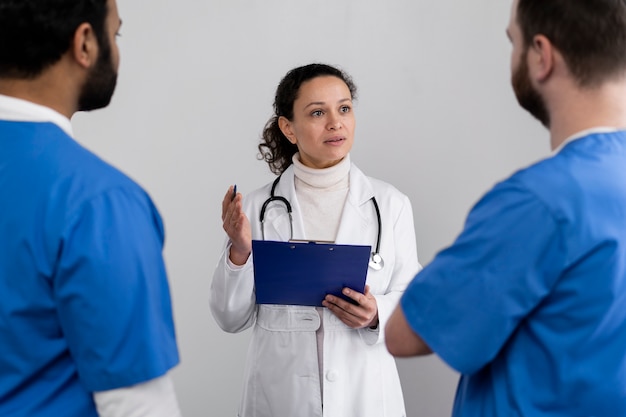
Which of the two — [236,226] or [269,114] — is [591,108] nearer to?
[236,226]

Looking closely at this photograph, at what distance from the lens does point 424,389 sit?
2.79 metres

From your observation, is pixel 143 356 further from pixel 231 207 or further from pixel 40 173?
pixel 231 207

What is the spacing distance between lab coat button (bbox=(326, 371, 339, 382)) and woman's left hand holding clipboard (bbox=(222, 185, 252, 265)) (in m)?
0.41

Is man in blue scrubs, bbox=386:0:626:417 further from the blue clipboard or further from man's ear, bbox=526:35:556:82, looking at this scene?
the blue clipboard

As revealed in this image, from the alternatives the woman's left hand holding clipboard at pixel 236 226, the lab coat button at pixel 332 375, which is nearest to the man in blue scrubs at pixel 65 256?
the woman's left hand holding clipboard at pixel 236 226

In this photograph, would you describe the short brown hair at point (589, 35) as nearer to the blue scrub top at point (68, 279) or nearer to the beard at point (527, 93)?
the beard at point (527, 93)

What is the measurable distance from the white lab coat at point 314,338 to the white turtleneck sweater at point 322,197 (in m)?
0.05

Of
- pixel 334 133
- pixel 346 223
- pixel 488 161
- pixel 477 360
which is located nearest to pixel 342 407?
pixel 346 223

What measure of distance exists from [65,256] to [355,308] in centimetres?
105

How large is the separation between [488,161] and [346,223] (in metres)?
0.84

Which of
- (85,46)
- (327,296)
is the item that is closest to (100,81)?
(85,46)

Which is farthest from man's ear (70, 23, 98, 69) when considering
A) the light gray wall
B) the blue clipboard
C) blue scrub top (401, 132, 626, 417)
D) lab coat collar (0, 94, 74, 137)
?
the light gray wall

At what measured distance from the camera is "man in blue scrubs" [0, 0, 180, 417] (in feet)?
3.45

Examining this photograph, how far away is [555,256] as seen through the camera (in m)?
1.05
